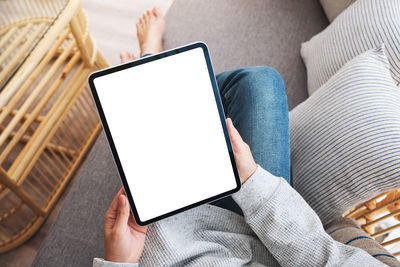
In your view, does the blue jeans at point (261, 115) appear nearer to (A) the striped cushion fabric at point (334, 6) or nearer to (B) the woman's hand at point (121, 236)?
(B) the woman's hand at point (121, 236)

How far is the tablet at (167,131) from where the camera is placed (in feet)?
1.52

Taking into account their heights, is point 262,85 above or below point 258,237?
above

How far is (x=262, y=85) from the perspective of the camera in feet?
2.32

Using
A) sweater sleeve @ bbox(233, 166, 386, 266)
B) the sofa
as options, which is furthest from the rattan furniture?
sweater sleeve @ bbox(233, 166, 386, 266)

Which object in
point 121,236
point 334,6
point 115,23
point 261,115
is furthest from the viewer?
point 115,23

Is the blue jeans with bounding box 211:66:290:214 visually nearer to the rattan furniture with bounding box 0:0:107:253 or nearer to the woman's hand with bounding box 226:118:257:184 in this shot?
the woman's hand with bounding box 226:118:257:184

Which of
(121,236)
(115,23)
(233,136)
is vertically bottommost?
(121,236)

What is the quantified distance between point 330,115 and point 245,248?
35 centimetres

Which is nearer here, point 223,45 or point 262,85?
point 262,85

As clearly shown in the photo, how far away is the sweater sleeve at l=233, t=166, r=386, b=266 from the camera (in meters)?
0.50

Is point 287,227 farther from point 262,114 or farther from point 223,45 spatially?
point 223,45

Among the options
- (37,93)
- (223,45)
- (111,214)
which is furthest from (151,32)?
(111,214)

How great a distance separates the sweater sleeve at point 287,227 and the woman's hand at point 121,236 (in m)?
0.21

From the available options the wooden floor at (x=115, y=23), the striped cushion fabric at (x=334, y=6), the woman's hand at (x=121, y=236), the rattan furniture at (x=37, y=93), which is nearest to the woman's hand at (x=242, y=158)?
the woman's hand at (x=121, y=236)
